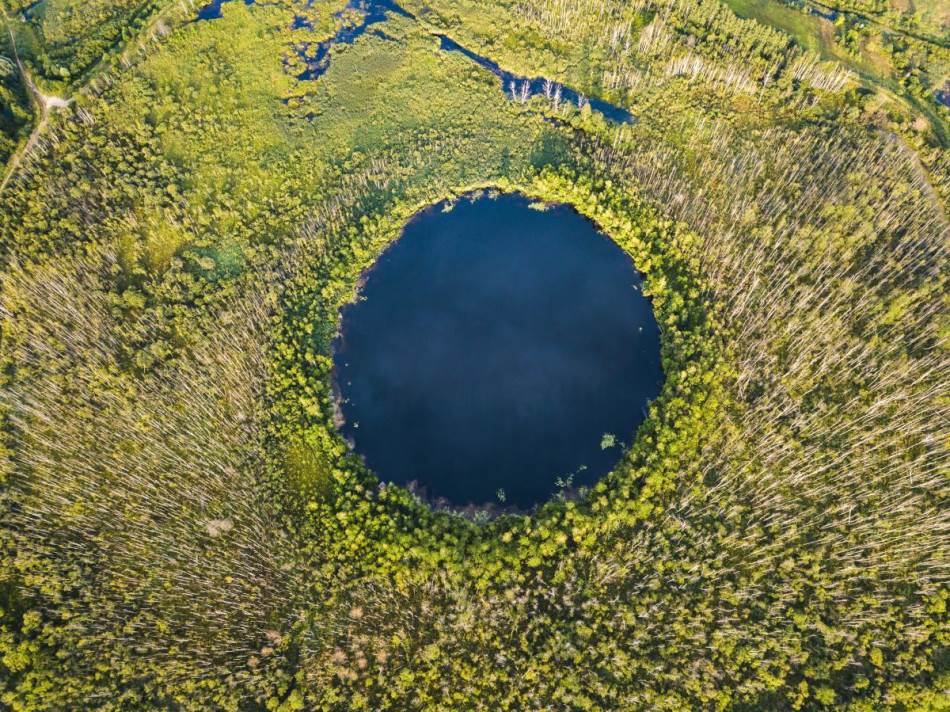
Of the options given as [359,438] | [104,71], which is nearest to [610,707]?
[359,438]

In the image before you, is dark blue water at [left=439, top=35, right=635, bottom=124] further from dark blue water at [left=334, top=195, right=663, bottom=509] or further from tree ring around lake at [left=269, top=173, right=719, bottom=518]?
dark blue water at [left=334, top=195, right=663, bottom=509]

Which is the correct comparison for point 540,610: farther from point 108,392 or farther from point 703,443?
point 108,392

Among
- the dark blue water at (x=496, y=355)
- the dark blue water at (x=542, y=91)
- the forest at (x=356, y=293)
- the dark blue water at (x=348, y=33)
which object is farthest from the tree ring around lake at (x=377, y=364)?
the dark blue water at (x=348, y=33)

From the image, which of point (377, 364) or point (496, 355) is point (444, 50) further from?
point (377, 364)

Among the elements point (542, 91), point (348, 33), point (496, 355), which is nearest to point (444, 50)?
point (348, 33)

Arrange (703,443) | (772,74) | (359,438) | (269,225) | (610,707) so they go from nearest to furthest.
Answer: (610,707) < (703,443) < (359,438) < (269,225) < (772,74)

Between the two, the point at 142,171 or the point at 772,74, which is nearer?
the point at 142,171

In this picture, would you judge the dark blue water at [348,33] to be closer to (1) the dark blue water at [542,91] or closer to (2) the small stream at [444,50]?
(2) the small stream at [444,50]
